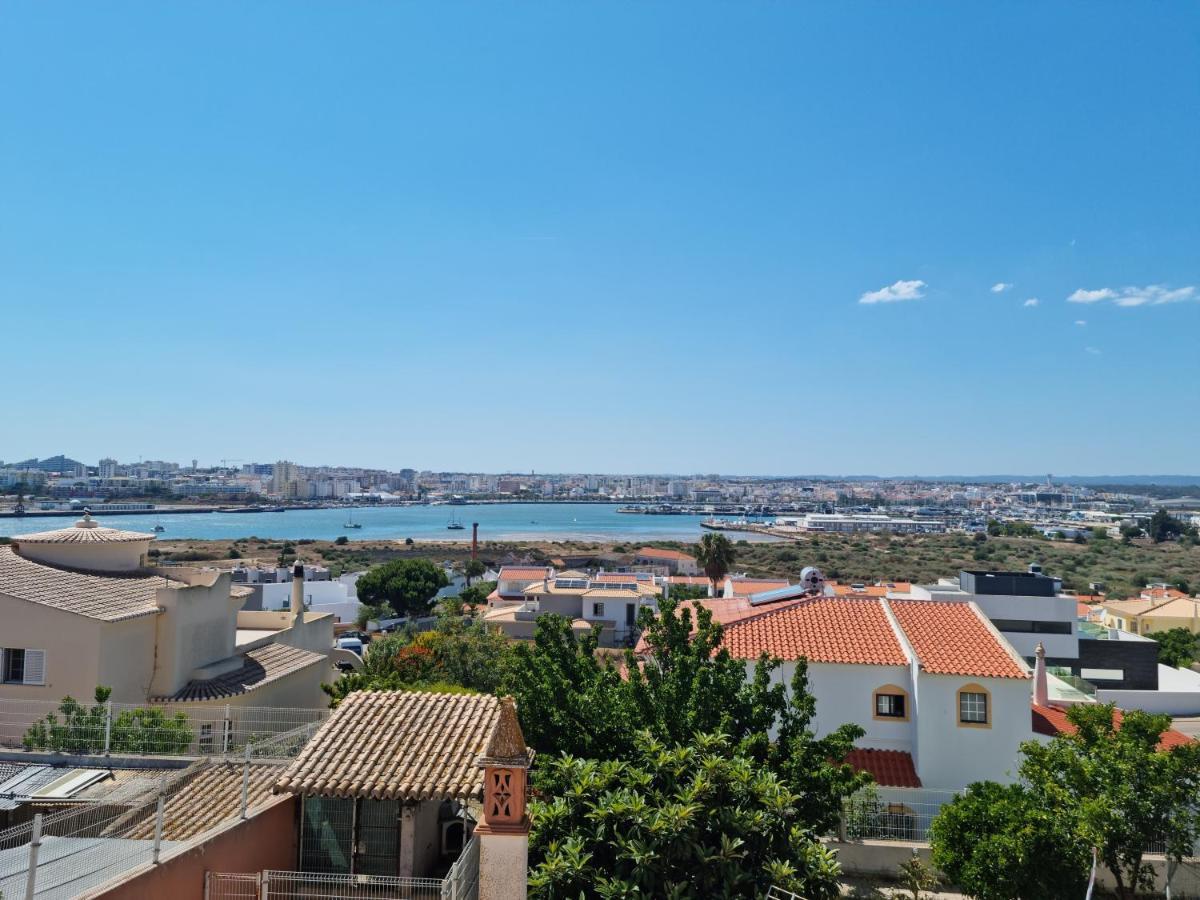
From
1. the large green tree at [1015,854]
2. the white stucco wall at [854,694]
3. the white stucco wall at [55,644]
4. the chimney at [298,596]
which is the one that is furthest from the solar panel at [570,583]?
the large green tree at [1015,854]

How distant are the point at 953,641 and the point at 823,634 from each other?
2.67 m

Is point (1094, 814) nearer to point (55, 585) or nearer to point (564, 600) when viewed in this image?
point (55, 585)

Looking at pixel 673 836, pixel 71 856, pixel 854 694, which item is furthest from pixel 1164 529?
pixel 71 856

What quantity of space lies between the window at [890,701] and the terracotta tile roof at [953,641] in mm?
893

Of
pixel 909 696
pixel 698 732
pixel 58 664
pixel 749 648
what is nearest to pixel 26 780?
pixel 58 664

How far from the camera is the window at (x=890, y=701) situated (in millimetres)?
16719

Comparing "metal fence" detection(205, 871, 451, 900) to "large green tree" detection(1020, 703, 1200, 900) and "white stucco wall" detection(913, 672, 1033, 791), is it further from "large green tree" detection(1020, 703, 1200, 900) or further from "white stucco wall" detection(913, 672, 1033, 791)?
"white stucco wall" detection(913, 672, 1033, 791)

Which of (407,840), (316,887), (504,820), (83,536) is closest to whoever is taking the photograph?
(504,820)

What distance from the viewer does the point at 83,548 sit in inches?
771

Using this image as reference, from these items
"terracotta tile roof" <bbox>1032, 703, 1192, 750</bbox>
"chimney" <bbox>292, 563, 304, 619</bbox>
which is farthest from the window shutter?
"terracotta tile roof" <bbox>1032, 703, 1192, 750</bbox>

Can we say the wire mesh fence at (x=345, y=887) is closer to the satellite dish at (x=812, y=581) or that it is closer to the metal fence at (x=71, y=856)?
the metal fence at (x=71, y=856)

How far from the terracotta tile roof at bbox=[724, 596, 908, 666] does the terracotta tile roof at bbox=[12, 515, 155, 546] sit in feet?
46.6

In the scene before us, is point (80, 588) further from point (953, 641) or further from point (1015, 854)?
point (953, 641)

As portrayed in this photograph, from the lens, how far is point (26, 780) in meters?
10.2
